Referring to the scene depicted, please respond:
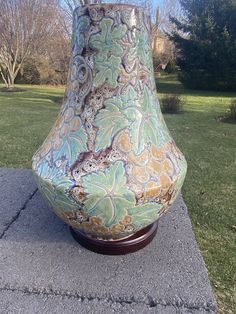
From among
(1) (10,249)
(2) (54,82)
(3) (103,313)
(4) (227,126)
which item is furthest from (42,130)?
(2) (54,82)

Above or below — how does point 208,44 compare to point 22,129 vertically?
above

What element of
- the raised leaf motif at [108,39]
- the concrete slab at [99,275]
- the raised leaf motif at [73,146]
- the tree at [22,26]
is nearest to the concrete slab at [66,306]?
the concrete slab at [99,275]

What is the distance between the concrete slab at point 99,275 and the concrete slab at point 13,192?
0.48ft

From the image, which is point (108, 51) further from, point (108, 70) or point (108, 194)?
point (108, 194)

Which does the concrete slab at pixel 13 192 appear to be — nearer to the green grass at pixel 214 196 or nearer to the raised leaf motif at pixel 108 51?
the raised leaf motif at pixel 108 51

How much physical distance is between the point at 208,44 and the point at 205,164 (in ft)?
39.1

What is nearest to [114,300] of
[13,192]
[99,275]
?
[99,275]

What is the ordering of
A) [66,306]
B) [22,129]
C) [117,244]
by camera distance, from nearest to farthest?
[66,306]
[117,244]
[22,129]

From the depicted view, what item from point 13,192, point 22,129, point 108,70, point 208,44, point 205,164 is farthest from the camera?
point 208,44

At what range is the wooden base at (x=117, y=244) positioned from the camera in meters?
1.95

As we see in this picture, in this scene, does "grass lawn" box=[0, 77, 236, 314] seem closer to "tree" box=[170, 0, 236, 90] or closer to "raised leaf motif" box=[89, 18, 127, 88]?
"raised leaf motif" box=[89, 18, 127, 88]

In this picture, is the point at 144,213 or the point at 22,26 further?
the point at 22,26

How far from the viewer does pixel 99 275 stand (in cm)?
179

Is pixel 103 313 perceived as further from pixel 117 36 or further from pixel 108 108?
pixel 117 36
